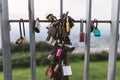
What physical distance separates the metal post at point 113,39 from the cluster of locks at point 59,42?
0.30 metres

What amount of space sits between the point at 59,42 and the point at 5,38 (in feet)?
1.02

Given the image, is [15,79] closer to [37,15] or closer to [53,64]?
[53,64]

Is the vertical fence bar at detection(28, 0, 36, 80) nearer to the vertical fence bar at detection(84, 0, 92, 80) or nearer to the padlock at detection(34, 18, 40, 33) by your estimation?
the padlock at detection(34, 18, 40, 33)

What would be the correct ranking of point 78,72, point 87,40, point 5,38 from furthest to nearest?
1. point 78,72
2. point 87,40
3. point 5,38

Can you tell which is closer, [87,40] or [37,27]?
[37,27]

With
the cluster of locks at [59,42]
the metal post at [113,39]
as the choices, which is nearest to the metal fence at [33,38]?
the metal post at [113,39]

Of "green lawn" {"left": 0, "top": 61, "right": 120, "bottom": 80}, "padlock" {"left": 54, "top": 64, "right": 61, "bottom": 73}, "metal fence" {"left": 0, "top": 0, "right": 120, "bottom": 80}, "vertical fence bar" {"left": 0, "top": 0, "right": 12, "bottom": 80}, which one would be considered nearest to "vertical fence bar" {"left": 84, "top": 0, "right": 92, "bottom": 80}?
"metal fence" {"left": 0, "top": 0, "right": 120, "bottom": 80}

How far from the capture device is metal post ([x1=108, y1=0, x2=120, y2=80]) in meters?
1.38

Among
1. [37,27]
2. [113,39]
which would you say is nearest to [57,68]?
[37,27]

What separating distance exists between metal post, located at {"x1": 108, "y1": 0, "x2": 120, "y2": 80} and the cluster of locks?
0.30 m

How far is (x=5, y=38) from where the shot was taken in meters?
1.26

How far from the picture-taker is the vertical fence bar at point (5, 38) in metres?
1.24

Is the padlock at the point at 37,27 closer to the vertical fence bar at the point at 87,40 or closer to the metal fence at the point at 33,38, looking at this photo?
the metal fence at the point at 33,38

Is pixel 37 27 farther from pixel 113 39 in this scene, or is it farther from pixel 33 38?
pixel 113 39
